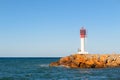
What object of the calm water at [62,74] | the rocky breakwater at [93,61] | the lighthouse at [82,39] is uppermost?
the lighthouse at [82,39]

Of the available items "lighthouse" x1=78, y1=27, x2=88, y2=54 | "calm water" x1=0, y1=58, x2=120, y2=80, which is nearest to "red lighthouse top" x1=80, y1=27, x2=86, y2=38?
"lighthouse" x1=78, y1=27, x2=88, y2=54

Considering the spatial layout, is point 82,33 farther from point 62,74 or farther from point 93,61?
point 62,74

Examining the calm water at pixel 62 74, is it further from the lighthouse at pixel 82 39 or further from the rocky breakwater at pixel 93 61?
the lighthouse at pixel 82 39

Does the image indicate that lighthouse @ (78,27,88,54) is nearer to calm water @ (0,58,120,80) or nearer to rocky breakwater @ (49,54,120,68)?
rocky breakwater @ (49,54,120,68)

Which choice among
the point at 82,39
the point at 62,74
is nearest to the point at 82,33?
the point at 82,39

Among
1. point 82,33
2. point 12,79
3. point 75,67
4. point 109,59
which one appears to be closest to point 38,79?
point 12,79

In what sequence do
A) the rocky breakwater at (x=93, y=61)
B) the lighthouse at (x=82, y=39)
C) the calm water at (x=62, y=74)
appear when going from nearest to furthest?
the calm water at (x=62, y=74) < the rocky breakwater at (x=93, y=61) < the lighthouse at (x=82, y=39)

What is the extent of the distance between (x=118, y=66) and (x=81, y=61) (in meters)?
8.77

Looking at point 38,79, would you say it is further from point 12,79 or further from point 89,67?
point 89,67

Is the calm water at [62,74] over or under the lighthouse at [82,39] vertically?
under

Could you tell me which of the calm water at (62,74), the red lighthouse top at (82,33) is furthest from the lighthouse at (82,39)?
the calm water at (62,74)

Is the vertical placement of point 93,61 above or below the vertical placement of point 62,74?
above

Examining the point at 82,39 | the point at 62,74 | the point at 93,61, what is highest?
the point at 82,39

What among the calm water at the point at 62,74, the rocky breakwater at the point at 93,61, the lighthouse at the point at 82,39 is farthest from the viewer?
the lighthouse at the point at 82,39
